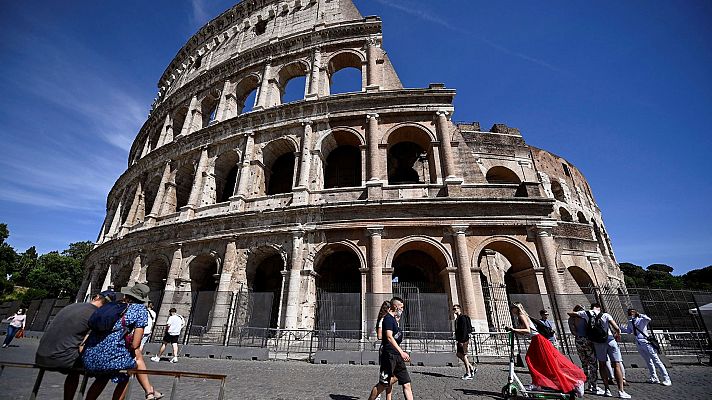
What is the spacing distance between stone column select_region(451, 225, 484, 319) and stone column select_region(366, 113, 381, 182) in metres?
3.54

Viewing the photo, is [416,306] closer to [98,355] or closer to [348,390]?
[348,390]

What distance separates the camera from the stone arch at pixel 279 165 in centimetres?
1341

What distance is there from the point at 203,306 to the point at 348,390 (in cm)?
772

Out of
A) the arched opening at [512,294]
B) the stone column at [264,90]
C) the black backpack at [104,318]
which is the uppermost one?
the stone column at [264,90]

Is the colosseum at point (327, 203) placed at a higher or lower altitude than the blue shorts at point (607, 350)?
higher

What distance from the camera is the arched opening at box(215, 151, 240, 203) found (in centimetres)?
1428

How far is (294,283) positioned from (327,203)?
3.07m

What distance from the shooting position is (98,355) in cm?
280

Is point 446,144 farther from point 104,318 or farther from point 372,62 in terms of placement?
point 104,318

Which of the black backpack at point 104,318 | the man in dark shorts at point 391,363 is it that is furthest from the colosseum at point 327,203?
the black backpack at point 104,318

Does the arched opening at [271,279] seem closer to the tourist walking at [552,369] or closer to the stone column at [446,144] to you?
the stone column at [446,144]

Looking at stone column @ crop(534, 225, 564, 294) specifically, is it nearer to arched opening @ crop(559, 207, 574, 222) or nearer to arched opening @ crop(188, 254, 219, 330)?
arched opening @ crop(559, 207, 574, 222)

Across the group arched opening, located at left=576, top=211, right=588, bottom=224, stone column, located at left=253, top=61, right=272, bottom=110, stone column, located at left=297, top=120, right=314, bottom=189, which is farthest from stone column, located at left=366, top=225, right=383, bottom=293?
arched opening, located at left=576, top=211, right=588, bottom=224

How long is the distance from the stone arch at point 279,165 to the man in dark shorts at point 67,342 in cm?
1038
